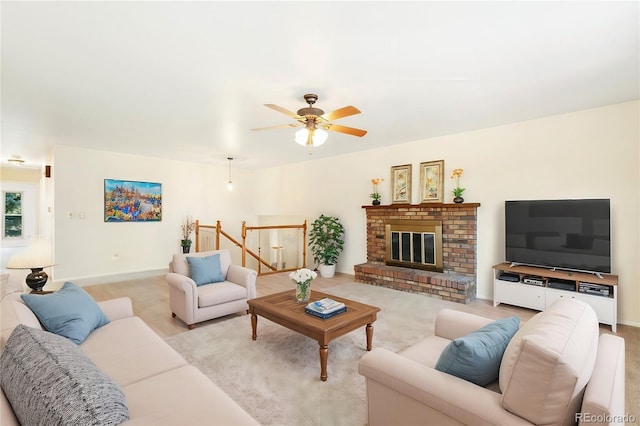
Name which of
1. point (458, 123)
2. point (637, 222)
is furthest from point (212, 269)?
point (637, 222)

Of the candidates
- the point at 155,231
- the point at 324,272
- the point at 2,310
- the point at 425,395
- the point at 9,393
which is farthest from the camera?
the point at 155,231

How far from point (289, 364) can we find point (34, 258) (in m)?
2.57

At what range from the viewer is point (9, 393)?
44.8 inches

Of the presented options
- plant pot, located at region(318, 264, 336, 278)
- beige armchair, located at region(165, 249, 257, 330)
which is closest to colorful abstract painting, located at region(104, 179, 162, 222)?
beige armchair, located at region(165, 249, 257, 330)

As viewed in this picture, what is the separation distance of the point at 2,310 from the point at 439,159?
5.28 metres

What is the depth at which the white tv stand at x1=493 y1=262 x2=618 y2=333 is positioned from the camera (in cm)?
343

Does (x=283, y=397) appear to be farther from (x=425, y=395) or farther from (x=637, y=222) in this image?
(x=637, y=222)

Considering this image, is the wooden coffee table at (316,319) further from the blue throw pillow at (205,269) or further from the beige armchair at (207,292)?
the blue throw pillow at (205,269)

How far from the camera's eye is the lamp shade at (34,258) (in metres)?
2.83

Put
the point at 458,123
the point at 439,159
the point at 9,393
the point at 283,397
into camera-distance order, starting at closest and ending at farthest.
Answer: the point at 9,393
the point at 283,397
the point at 458,123
the point at 439,159

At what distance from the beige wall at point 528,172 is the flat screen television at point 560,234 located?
18 cm

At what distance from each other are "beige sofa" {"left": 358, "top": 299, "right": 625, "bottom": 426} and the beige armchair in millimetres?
2396

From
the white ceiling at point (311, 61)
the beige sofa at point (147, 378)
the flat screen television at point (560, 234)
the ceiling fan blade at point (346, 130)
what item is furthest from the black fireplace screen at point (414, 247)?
the beige sofa at point (147, 378)

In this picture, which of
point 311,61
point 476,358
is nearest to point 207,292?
point 311,61
